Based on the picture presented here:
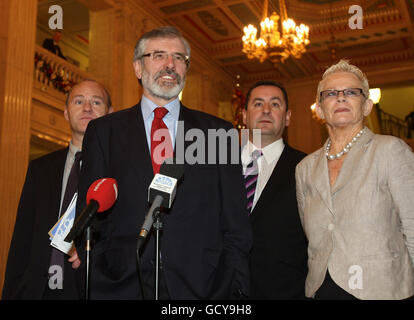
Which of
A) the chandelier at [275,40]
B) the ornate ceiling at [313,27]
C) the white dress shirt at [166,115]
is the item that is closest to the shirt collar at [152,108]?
the white dress shirt at [166,115]

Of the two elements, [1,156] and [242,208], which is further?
[1,156]

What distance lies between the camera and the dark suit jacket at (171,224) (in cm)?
197

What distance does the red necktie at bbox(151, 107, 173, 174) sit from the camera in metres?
2.13

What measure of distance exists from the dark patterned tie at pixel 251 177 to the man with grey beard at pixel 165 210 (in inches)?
22.5

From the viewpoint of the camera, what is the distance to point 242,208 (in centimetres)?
220

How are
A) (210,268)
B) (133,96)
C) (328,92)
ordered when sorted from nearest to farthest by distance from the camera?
(210,268), (328,92), (133,96)

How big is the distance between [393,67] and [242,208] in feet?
45.5

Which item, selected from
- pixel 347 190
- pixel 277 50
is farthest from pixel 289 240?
pixel 277 50

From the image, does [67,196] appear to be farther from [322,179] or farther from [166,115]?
[322,179]

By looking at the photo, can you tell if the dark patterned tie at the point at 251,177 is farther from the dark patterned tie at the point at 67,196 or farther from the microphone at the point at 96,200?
the microphone at the point at 96,200

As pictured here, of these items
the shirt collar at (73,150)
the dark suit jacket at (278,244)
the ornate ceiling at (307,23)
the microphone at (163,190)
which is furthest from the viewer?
the ornate ceiling at (307,23)

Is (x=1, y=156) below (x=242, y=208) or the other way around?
the other way around

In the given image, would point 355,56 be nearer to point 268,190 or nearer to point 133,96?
point 133,96

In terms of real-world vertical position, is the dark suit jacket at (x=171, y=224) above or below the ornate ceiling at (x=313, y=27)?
below
